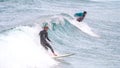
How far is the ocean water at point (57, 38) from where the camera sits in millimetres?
14414

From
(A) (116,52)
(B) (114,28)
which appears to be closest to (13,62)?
(A) (116,52)

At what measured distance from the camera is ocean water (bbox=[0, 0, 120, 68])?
14414 mm

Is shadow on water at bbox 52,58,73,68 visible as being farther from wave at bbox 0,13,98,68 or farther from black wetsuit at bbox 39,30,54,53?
black wetsuit at bbox 39,30,54,53

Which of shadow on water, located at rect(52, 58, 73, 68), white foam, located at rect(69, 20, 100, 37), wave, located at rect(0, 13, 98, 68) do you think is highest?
wave, located at rect(0, 13, 98, 68)

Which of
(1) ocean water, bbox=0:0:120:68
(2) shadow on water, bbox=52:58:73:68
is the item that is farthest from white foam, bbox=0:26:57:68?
(2) shadow on water, bbox=52:58:73:68

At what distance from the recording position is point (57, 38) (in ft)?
68.1

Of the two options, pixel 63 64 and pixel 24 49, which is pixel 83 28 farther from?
pixel 24 49

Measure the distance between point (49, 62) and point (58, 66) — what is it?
0.45 metres

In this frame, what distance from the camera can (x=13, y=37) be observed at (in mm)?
16578

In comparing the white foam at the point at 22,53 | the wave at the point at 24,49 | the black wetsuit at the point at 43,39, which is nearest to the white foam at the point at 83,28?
the wave at the point at 24,49

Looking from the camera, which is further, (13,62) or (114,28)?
(114,28)

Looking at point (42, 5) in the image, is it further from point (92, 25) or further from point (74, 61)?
point (74, 61)

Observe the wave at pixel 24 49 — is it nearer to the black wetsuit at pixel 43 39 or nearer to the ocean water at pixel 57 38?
the ocean water at pixel 57 38

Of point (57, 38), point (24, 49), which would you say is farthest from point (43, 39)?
point (57, 38)
